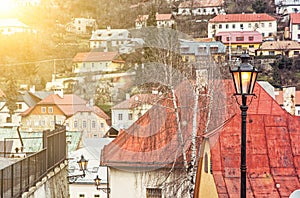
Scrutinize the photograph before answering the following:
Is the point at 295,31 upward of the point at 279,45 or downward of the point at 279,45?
upward

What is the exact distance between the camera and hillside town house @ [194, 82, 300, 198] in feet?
21.2

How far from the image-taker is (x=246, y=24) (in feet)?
241

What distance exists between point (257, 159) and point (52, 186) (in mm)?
2811

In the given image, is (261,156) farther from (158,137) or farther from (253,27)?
(253,27)

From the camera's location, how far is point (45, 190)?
6973 millimetres

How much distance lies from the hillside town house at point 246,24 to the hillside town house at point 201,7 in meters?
7.94

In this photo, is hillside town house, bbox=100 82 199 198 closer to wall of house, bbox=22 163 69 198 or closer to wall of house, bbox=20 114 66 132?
wall of house, bbox=22 163 69 198

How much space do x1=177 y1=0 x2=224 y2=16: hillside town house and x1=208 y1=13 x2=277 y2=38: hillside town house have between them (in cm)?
794

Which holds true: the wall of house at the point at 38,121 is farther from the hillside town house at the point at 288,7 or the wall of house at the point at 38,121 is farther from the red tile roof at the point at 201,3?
the hillside town house at the point at 288,7

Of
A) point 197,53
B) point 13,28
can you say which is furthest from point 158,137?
point 13,28

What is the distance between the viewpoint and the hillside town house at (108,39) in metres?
62.8

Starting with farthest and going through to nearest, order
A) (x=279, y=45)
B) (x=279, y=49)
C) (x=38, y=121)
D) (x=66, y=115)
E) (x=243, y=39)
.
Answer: (x=243, y=39)
(x=279, y=45)
(x=279, y=49)
(x=38, y=121)
(x=66, y=115)

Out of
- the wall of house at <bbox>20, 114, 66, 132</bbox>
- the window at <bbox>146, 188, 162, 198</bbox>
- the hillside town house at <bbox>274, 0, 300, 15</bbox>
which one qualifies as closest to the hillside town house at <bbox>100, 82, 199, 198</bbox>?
the window at <bbox>146, 188, 162, 198</bbox>

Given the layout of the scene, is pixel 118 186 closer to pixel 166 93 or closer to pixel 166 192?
pixel 166 192
